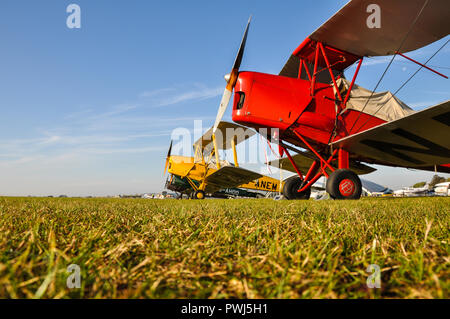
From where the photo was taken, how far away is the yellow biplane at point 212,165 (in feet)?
47.6

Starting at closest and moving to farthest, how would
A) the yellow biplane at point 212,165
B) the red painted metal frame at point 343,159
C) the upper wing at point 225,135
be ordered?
the red painted metal frame at point 343,159 < the yellow biplane at point 212,165 < the upper wing at point 225,135

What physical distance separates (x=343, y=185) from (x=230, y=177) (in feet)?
34.6

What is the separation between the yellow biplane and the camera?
14.5 meters

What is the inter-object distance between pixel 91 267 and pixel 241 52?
580 centimetres

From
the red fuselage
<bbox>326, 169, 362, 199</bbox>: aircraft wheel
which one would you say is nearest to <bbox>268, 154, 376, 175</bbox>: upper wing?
the red fuselage

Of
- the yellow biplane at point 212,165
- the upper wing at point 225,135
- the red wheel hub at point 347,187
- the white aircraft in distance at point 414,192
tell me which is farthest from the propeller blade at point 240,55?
the white aircraft in distance at point 414,192

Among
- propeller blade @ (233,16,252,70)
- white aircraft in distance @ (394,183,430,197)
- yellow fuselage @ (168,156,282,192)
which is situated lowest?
white aircraft in distance @ (394,183,430,197)

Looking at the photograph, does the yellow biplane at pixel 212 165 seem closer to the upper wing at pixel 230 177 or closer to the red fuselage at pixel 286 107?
the upper wing at pixel 230 177

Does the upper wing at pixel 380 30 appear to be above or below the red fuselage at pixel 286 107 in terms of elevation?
above

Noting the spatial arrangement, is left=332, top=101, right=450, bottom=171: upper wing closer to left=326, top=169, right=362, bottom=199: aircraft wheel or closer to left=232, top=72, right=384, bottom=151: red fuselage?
left=232, top=72, right=384, bottom=151: red fuselage

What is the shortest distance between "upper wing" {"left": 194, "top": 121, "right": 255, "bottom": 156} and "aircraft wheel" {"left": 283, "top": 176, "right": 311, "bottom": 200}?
7598mm

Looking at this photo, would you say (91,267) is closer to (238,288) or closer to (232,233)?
(238,288)

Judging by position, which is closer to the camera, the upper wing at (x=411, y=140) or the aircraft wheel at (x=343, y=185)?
the upper wing at (x=411, y=140)

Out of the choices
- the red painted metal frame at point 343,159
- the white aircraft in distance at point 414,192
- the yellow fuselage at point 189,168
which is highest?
the yellow fuselage at point 189,168
